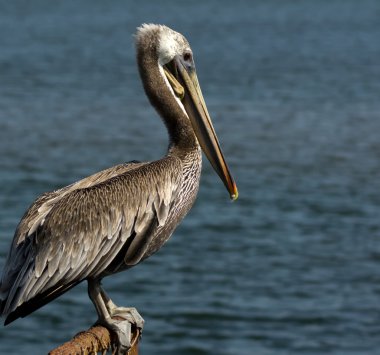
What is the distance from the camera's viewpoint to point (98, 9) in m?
72.2

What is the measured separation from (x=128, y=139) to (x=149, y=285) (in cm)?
851

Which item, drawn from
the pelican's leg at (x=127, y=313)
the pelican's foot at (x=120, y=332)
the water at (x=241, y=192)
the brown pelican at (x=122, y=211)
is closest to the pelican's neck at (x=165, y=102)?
the brown pelican at (x=122, y=211)

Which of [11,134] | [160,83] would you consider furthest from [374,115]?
[160,83]

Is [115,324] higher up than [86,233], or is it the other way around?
[86,233]

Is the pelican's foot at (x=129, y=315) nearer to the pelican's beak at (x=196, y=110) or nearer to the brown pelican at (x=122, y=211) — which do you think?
the brown pelican at (x=122, y=211)

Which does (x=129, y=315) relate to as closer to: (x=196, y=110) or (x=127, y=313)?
(x=127, y=313)

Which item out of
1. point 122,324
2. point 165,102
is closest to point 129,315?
point 122,324

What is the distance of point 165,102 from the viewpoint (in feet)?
21.8

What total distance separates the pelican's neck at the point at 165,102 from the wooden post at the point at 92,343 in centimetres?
126

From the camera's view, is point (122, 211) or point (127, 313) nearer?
point (127, 313)

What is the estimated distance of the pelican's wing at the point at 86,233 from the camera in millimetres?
5910

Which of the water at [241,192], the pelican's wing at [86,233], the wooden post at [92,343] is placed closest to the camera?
the wooden post at [92,343]

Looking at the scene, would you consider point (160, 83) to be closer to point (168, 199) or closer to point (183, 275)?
point (168, 199)

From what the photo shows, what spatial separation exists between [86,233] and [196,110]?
45.1 inches
